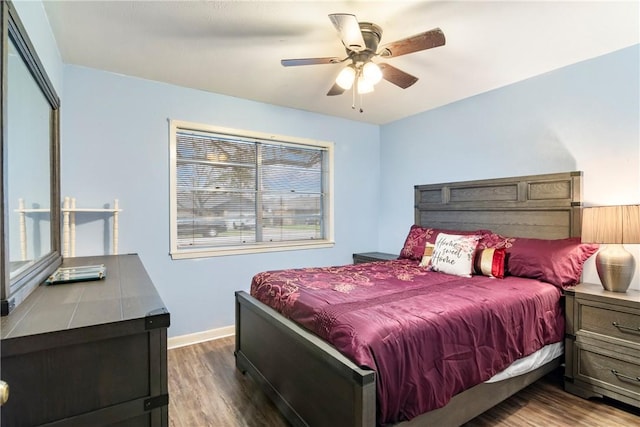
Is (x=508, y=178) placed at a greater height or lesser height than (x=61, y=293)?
greater

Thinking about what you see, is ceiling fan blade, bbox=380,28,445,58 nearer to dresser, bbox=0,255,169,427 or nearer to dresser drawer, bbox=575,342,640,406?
dresser, bbox=0,255,169,427

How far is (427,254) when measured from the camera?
3215mm

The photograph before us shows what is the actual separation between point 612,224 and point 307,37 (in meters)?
2.49

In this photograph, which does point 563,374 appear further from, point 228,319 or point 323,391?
point 228,319

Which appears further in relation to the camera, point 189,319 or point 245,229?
point 245,229

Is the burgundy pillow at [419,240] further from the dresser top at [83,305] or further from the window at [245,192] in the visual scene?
the dresser top at [83,305]

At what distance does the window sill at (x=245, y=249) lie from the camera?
3.26 m

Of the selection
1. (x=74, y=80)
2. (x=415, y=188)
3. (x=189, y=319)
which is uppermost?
(x=74, y=80)

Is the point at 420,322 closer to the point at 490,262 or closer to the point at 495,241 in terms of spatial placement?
the point at 490,262

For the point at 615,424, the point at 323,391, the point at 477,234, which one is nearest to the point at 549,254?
the point at 477,234

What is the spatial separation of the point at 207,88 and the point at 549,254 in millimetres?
3430

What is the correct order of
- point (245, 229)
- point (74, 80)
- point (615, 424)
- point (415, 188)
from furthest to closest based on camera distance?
point (415, 188), point (245, 229), point (74, 80), point (615, 424)

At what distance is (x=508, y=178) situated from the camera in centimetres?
319

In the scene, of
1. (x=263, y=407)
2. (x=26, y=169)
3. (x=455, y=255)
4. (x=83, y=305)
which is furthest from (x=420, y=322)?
(x=26, y=169)
